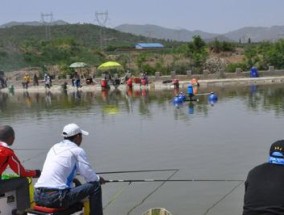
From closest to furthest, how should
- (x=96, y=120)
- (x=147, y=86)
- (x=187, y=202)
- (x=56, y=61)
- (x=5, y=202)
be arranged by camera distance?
(x=5, y=202) → (x=187, y=202) → (x=96, y=120) → (x=147, y=86) → (x=56, y=61)

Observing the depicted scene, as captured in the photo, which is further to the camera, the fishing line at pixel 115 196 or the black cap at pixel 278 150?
the fishing line at pixel 115 196

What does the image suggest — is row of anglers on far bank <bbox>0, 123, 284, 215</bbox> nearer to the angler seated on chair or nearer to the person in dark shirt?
the angler seated on chair

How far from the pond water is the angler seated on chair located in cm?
210

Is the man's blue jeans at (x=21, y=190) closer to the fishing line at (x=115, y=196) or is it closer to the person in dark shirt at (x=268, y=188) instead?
the fishing line at (x=115, y=196)

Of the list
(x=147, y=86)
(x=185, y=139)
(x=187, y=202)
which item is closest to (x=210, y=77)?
(x=147, y=86)

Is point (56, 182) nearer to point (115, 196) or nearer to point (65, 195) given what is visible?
point (65, 195)

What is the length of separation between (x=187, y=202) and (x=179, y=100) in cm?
1666

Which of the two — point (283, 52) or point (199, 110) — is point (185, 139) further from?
point (283, 52)

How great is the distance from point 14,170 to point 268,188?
3297 millimetres

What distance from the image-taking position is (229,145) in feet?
47.7

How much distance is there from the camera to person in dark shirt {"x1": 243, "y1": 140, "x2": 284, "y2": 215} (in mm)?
5055

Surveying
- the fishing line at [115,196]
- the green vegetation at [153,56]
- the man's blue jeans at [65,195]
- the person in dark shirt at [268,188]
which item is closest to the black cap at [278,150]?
the person in dark shirt at [268,188]

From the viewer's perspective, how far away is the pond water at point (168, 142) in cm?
978

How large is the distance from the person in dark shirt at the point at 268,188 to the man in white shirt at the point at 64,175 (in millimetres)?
2300
